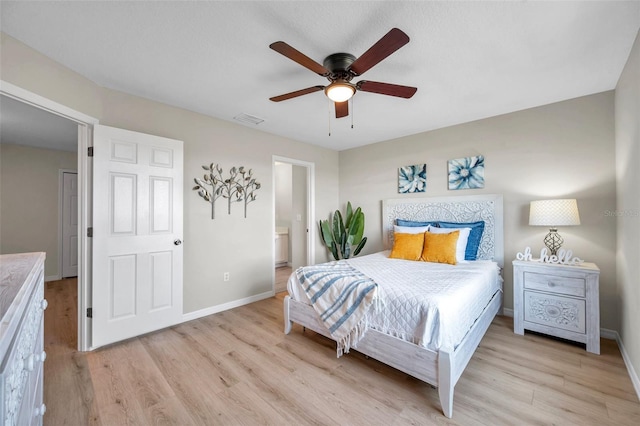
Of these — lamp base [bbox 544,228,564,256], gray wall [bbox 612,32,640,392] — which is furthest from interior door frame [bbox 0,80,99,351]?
lamp base [bbox 544,228,564,256]

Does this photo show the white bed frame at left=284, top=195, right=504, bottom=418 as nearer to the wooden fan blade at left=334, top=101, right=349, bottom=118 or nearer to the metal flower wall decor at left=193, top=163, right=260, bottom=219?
the metal flower wall decor at left=193, top=163, right=260, bottom=219

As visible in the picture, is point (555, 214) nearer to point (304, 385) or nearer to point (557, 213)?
point (557, 213)

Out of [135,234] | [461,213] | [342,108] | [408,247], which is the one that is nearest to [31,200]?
[135,234]

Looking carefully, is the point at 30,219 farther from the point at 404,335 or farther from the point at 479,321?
the point at 479,321

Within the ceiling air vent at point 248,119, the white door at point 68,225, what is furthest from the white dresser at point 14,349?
the white door at point 68,225

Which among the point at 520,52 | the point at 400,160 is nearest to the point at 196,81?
the point at 520,52

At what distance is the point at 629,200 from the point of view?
6.75 feet

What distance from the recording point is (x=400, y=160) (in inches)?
162

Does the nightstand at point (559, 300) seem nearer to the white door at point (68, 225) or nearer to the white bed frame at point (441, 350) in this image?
the white bed frame at point (441, 350)

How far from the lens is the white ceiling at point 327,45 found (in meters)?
1.59

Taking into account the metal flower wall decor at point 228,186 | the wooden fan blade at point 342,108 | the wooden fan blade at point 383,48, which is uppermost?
the wooden fan blade at point 383,48

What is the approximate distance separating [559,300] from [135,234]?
13.3ft

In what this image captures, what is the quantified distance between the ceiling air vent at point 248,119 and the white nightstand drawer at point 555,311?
350 centimetres

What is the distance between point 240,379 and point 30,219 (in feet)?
16.8
